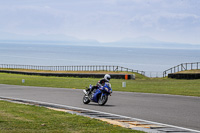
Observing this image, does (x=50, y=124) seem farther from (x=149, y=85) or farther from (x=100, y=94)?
(x=149, y=85)

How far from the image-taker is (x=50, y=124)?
35.1 feet

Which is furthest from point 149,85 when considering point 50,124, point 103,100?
point 50,124

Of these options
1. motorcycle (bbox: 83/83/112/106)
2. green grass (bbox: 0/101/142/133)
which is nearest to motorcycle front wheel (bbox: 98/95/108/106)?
motorcycle (bbox: 83/83/112/106)

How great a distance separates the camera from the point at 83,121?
11453 millimetres

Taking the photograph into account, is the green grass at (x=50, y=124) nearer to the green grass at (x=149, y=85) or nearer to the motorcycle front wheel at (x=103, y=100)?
the motorcycle front wheel at (x=103, y=100)

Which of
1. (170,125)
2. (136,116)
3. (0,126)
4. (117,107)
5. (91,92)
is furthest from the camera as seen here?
(91,92)

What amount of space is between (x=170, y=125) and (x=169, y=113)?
9.93 ft

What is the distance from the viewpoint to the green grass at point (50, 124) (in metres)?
9.70

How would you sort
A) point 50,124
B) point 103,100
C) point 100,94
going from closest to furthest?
1. point 50,124
2. point 103,100
3. point 100,94

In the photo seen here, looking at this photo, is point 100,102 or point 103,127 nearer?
point 103,127

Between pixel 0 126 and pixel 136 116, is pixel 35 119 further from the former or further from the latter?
pixel 136 116

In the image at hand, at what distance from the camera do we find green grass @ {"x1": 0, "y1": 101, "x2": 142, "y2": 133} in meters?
9.70

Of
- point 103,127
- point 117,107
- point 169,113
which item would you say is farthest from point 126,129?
point 117,107

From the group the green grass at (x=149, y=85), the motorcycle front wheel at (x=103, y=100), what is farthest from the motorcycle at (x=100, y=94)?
the green grass at (x=149, y=85)
